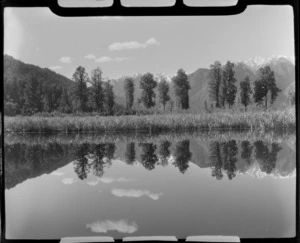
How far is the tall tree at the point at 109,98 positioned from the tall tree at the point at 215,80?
17.0 inches

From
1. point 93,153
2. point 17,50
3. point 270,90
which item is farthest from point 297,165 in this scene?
point 17,50

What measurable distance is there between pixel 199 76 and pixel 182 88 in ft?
0.31

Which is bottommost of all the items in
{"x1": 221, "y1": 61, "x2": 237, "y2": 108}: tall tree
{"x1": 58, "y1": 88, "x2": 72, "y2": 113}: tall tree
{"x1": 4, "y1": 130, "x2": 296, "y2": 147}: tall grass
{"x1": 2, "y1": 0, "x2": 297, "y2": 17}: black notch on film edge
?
{"x1": 4, "y1": 130, "x2": 296, "y2": 147}: tall grass

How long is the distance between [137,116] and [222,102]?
37 centimetres

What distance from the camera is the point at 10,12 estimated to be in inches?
56.6

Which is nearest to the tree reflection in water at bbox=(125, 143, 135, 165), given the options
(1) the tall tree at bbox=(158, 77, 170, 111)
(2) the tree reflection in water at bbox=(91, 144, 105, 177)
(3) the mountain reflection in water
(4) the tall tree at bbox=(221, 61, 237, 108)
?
(3) the mountain reflection in water

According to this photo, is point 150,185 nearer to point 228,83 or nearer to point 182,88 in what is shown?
point 182,88

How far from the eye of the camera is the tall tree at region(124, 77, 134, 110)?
6.10 ft

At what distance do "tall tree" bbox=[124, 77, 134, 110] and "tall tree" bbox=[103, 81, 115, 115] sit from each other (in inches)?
2.6

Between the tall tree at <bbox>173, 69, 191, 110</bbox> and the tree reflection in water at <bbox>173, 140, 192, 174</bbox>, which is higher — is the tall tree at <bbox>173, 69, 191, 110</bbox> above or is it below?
above

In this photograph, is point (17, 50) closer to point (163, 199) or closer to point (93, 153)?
point (93, 153)

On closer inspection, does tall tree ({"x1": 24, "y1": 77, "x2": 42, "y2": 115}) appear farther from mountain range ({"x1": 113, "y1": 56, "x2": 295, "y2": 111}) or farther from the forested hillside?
mountain range ({"x1": 113, "y1": 56, "x2": 295, "y2": 111})

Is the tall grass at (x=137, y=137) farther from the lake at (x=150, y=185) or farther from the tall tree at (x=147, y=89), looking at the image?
the tall tree at (x=147, y=89)

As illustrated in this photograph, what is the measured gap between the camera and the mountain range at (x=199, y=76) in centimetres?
169
